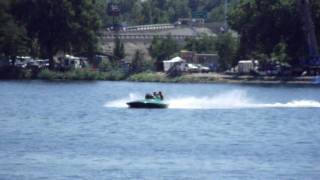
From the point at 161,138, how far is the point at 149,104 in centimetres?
2213

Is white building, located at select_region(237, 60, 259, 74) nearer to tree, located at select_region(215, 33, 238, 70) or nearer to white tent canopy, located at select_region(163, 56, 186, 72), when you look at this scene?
tree, located at select_region(215, 33, 238, 70)

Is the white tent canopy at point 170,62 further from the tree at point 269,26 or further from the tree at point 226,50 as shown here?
the tree at point 269,26

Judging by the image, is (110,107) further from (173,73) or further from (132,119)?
(173,73)

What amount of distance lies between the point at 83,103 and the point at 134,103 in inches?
555

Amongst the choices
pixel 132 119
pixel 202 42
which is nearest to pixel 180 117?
pixel 132 119

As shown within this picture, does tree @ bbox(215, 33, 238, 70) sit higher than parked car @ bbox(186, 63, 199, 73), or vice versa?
tree @ bbox(215, 33, 238, 70)

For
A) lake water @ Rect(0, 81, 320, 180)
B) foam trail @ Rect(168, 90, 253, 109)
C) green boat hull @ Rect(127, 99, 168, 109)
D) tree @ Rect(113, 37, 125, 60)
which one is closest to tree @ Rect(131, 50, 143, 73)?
tree @ Rect(113, 37, 125, 60)

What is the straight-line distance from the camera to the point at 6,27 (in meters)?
158

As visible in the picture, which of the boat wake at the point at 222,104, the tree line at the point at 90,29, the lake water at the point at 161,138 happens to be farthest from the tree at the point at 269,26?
the boat wake at the point at 222,104

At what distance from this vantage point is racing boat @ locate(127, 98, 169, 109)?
8912 cm

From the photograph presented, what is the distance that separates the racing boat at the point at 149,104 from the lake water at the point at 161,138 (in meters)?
0.68

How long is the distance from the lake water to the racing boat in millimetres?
683

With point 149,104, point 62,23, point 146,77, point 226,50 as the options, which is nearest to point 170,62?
point 146,77

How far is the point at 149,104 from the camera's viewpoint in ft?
294
